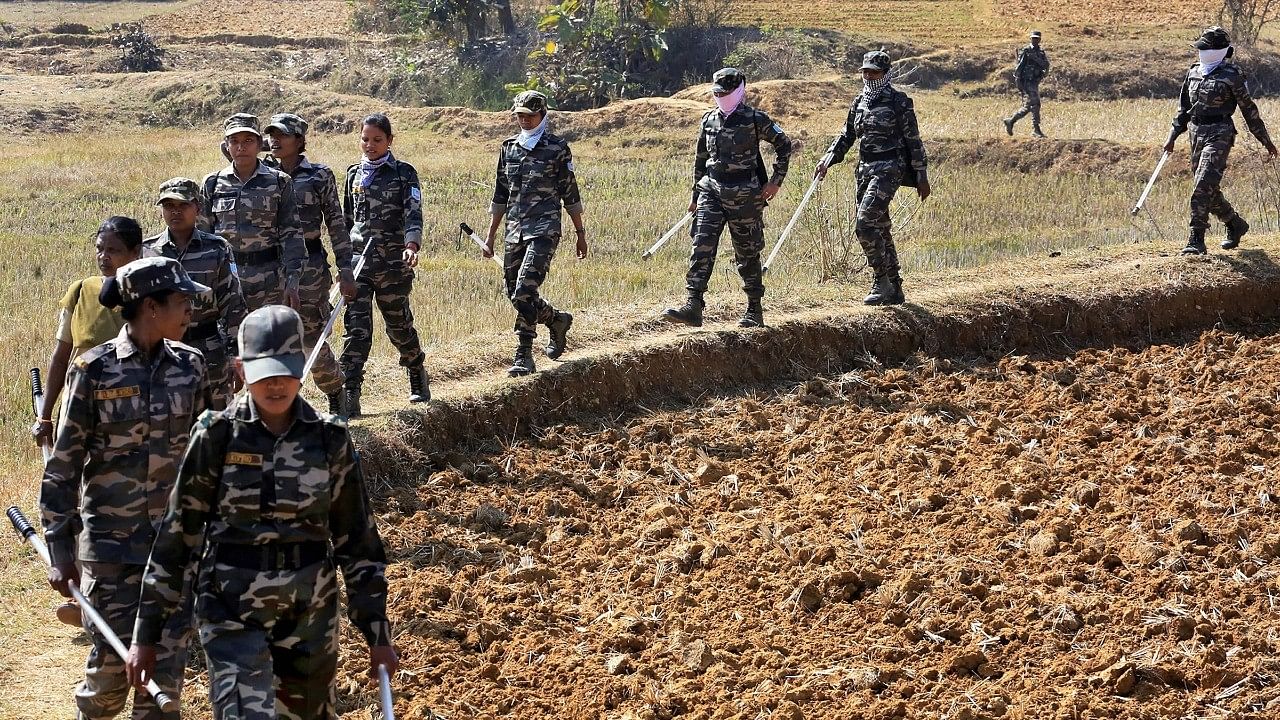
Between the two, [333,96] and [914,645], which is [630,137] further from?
[914,645]

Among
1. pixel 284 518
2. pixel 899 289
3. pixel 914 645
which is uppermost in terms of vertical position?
pixel 284 518

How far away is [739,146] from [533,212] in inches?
63.1

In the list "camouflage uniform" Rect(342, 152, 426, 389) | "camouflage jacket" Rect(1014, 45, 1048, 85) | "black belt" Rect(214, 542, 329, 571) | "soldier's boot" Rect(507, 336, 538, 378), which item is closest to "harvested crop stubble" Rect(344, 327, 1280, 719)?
"soldier's boot" Rect(507, 336, 538, 378)

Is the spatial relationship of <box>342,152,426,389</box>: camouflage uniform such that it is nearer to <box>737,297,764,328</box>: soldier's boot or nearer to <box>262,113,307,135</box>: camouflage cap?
<box>262,113,307,135</box>: camouflage cap

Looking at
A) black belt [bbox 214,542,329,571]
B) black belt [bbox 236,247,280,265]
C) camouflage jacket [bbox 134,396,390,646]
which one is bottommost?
black belt [bbox 214,542,329,571]

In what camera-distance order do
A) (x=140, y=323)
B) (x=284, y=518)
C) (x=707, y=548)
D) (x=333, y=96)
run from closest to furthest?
(x=284, y=518) < (x=140, y=323) < (x=707, y=548) < (x=333, y=96)

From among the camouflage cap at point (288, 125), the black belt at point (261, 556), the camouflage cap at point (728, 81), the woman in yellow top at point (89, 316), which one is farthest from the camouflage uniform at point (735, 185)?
the black belt at point (261, 556)

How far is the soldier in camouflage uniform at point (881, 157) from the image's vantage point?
10.1m

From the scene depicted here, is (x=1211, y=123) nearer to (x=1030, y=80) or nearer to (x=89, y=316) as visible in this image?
(x=89, y=316)

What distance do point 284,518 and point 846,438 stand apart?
16.7 ft

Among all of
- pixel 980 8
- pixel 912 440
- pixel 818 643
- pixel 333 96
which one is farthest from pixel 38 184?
pixel 980 8

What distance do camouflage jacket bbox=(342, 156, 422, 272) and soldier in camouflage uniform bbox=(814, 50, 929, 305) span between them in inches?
136

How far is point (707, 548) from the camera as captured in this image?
6867mm

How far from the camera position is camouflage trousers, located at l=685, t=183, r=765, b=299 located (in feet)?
31.5
